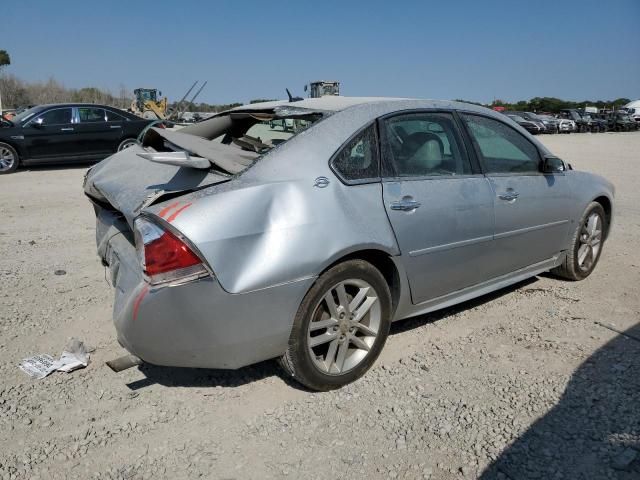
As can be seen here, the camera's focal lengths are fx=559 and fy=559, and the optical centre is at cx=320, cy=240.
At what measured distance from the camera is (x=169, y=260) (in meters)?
2.62

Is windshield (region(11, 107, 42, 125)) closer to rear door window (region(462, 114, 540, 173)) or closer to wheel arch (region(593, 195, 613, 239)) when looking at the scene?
rear door window (region(462, 114, 540, 173))

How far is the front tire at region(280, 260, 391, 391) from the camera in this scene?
2945mm

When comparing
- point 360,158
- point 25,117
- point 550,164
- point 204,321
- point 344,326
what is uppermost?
point 25,117

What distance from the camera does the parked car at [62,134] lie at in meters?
12.4

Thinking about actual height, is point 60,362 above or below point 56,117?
below

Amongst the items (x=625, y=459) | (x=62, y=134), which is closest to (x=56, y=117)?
(x=62, y=134)

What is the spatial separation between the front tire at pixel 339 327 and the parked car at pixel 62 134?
37.6 feet

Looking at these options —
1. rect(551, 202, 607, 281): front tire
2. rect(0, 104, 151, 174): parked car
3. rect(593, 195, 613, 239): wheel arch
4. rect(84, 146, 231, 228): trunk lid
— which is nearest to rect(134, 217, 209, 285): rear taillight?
rect(84, 146, 231, 228): trunk lid

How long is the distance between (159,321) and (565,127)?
41270 mm

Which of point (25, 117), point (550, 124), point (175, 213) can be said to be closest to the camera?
point (175, 213)

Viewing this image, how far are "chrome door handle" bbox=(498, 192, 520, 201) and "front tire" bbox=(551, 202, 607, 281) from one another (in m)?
1.05

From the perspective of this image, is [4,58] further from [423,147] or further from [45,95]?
[423,147]

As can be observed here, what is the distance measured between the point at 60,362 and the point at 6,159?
10.7 metres

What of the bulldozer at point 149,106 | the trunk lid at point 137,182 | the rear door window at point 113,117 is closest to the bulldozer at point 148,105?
the bulldozer at point 149,106
